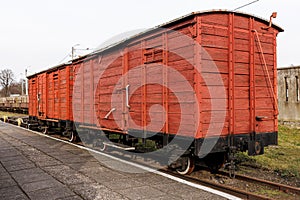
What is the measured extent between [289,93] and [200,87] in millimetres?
11814

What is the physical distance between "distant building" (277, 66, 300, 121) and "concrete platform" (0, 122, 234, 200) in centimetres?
1127

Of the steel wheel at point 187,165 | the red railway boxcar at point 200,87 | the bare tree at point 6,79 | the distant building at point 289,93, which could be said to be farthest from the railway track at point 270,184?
the bare tree at point 6,79

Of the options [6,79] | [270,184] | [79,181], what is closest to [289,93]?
[270,184]

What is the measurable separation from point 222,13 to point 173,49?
122 centimetres

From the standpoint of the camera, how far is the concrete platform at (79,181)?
16.1 ft

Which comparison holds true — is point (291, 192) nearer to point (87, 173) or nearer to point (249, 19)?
point (249, 19)

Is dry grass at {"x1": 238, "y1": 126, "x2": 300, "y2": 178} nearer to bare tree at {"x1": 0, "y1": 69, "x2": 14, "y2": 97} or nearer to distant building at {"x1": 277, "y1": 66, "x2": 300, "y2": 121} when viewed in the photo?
distant building at {"x1": 277, "y1": 66, "x2": 300, "y2": 121}

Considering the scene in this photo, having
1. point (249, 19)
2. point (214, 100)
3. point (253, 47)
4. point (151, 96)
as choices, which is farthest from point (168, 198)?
point (249, 19)

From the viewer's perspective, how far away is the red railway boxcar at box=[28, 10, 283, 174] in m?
5.47

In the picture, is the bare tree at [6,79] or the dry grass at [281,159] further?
the bare tree at [6,79]

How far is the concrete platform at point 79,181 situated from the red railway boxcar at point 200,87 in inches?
31.7

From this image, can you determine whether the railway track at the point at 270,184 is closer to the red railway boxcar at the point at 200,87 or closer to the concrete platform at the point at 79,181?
the red railway boxcar at the point at 200,87

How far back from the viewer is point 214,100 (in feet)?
18.3

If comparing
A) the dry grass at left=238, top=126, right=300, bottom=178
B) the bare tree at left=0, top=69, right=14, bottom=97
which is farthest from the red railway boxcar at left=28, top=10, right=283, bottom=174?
the bare tree at left=0, top=69, right=14, bottom=97
